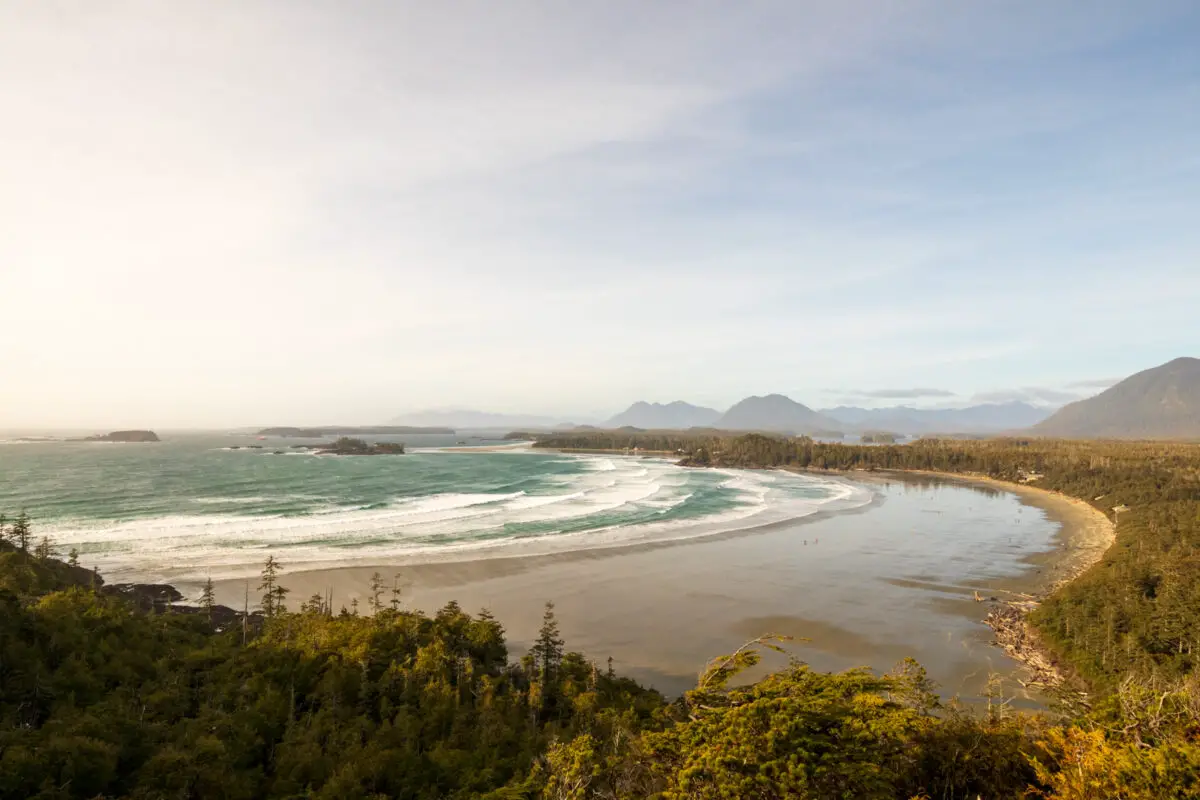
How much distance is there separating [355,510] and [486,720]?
5506 cm

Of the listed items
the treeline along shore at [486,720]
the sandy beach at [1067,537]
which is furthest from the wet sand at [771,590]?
the treeline along shore at [486,720]

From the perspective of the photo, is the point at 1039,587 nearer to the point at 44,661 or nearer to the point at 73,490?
the point at 44,661

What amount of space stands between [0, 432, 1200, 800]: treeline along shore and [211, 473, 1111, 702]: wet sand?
18.2ft

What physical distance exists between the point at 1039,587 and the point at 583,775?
140ft

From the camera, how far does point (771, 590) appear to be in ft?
131

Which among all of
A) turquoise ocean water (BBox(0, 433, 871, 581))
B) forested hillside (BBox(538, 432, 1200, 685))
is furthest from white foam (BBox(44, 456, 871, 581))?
forested hillside (BBox(538, 432, 1200, 685))

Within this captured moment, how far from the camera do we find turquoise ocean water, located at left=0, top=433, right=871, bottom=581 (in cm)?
4681

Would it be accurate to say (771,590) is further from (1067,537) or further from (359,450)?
(359,450)

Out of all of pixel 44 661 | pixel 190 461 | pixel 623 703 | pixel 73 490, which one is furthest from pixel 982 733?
pixel 190 461

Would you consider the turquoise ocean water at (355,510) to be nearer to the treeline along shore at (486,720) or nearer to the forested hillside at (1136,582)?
the treeline along shore at (486,720)

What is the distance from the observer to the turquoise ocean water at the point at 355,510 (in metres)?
46.8

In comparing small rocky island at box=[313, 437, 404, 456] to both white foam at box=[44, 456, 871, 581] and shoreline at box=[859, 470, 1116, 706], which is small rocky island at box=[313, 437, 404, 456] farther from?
shoreline at box=[859, 470, 1116, 706]

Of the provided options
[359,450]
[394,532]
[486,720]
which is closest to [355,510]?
[394,532]

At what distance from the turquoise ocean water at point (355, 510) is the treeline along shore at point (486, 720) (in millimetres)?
19642
